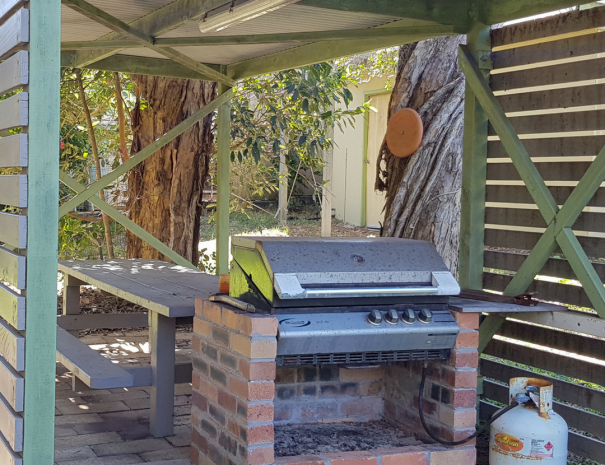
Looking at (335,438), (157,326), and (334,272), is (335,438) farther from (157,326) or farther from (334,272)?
(157,326)

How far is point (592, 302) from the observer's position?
338 centimetres

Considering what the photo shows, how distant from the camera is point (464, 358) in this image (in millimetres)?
3260

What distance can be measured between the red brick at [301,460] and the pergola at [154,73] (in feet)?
3.05

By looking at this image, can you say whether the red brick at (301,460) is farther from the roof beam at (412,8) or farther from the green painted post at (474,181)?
the roof beam at (412,8)

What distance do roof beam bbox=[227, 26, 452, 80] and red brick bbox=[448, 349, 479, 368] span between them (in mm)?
1686

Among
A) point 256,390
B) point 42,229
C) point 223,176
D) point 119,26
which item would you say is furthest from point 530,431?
point 223,176

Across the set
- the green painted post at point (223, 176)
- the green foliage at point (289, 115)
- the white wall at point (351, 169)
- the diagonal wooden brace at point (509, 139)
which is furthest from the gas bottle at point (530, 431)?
the white wall at point (351, 169)

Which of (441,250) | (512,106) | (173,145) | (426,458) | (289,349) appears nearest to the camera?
(289,349)

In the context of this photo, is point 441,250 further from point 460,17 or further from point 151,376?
point 151,376

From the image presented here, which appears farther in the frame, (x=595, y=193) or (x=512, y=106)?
(x=512, y=106)

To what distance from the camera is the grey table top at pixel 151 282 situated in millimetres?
3930

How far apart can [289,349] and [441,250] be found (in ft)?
10.6

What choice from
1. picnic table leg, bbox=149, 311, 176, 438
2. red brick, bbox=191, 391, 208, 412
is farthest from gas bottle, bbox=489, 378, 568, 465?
picnic table leg, bbox=149, 311, 176, 438

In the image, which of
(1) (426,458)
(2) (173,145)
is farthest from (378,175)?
(1) (426,458)
